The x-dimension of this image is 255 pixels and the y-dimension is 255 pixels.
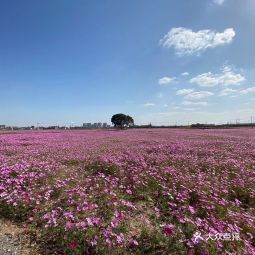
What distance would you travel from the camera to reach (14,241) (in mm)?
4035

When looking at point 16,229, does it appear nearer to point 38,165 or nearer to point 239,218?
point 38,165

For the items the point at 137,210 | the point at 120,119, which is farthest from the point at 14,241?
the point at 120,119

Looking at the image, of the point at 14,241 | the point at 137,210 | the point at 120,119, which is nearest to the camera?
the point at 14,241

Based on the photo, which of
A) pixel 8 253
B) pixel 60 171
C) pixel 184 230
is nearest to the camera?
pixel 8 253

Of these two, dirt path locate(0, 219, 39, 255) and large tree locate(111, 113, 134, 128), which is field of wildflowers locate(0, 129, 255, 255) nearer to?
dirt path locate(0, 219, 39, 255)

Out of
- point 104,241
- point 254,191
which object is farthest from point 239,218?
point 104,241

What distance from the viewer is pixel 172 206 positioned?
5371 millimetres

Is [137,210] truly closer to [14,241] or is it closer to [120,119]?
[14,241]

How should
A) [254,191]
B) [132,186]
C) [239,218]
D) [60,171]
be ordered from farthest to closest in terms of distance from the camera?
[60,171], [132,186], [254,191], [239,218]

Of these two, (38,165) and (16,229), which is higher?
(38,165)

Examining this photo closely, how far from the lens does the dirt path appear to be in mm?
3729

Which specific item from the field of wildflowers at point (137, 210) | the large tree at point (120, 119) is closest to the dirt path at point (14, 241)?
the field of wildflowers at point (137, 210)

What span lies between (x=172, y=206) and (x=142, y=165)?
148 inches

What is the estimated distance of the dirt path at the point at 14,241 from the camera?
12.2 feet
